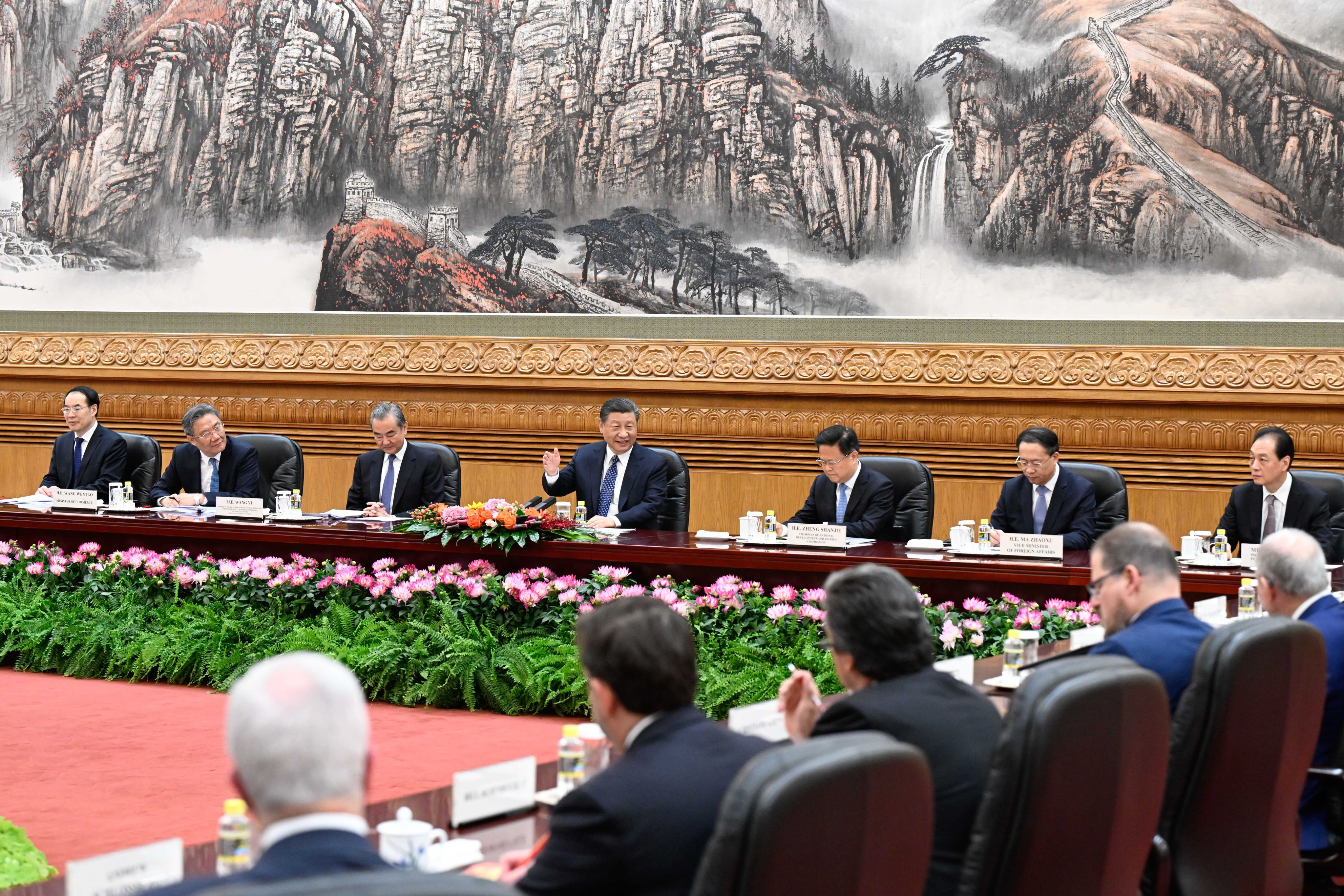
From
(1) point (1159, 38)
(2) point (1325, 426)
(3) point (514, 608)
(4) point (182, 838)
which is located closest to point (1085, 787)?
(4) point (182, 838)

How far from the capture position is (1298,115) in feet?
25.1

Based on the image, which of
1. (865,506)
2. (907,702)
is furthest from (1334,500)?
(907,702)

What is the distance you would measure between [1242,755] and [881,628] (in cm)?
78

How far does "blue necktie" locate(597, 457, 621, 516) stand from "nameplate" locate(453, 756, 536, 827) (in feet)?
15.7

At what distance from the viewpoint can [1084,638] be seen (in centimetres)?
374

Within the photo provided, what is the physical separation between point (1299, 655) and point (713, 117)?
6787 millimetres

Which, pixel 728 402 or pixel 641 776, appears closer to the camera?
pixel 641 776

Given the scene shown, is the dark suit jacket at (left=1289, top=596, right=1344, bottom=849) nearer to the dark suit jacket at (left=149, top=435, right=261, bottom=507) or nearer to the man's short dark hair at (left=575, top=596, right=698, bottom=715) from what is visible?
the man's short dark hair at (left=575, top=596, right=698, bottom=715)

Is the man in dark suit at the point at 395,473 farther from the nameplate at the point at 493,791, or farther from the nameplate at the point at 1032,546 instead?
the nameplate at the point at 493,791

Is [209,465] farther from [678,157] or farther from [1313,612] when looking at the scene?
[1313,612]

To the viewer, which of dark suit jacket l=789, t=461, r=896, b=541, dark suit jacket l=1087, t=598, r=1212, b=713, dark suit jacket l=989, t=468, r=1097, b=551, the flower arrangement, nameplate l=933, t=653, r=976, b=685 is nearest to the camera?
dark suit jacket l=1087, t=598, r=1212, b=713

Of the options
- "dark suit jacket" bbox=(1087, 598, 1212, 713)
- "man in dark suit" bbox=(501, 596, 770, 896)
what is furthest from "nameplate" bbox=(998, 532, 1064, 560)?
"man in dark suit" bbox=(501, 596, 770, 896)

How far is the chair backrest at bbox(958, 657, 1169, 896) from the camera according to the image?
1.87m

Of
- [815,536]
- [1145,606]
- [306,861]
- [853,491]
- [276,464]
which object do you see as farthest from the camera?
[276,464]
